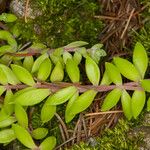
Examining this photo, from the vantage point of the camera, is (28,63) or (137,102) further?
(28,63)

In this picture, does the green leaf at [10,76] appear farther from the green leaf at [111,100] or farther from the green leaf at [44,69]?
the green leaf at [111,100]

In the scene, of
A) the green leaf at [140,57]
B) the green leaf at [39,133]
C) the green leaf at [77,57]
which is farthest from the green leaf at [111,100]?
the green leaf at [39,133]

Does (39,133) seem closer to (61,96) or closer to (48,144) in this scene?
(48,144)

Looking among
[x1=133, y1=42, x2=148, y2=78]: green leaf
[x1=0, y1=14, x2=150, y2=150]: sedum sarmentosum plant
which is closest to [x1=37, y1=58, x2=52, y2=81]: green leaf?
[x1=0, y1=14, x2=150, y2=150]: sedum sarmentosum plant

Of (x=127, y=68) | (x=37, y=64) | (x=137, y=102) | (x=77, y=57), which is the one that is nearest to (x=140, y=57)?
(x=127, y=68)

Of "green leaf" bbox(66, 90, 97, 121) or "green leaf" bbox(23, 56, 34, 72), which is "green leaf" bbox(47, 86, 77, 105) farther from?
"green leaf" bbox(23, 56, 34, 72)

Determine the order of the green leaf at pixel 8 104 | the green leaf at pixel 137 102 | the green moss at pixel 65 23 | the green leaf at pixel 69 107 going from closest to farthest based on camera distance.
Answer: the green leaf at pixel 137 102 < the green leaf at pixel 69 107 < the green leaf at pixel 8 104 < the green moss at pixel 65 23
